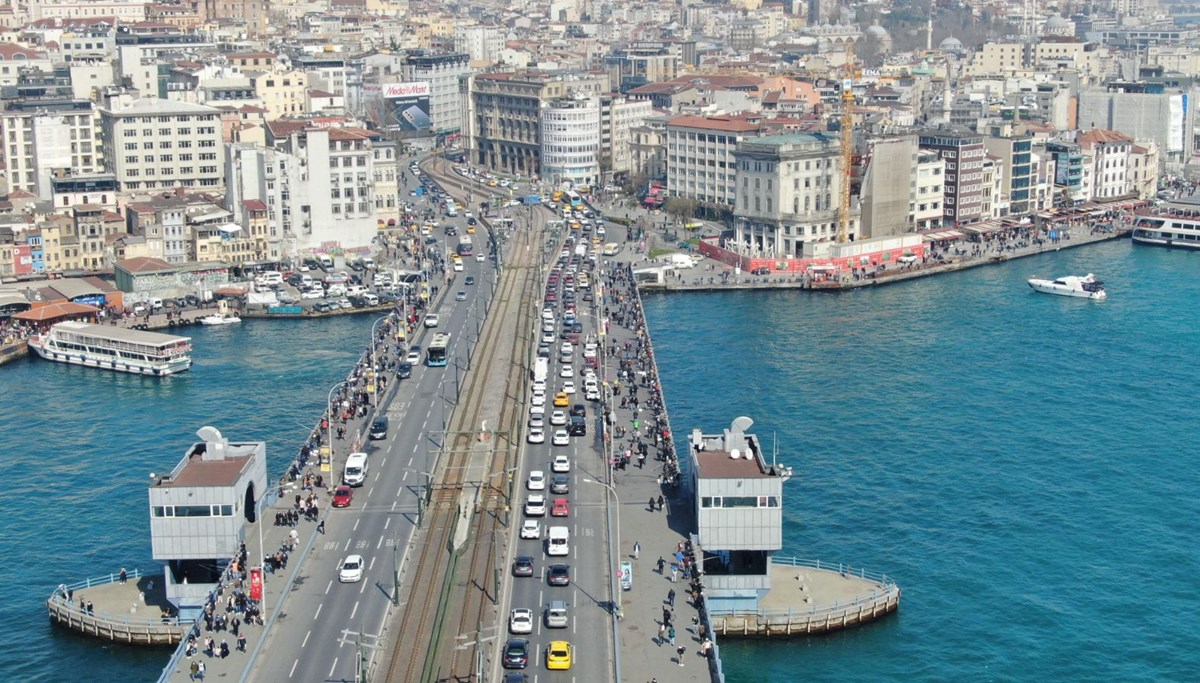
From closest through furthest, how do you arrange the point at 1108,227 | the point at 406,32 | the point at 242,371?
1. the point at 242,371
2. the point at 1108,227
3. the point at 406,32

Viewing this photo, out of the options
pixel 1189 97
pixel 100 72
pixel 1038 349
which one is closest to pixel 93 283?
pixel 100 72

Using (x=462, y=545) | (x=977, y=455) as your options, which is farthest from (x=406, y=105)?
(x=462, y=545)

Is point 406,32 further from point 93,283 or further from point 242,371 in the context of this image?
point 242,371

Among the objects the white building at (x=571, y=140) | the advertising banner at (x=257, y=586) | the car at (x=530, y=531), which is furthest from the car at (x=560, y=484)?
the white building at (x=571, y=140)

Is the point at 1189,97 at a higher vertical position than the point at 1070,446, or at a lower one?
higher

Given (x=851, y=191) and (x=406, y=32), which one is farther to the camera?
Answer: (x=406, y=32)

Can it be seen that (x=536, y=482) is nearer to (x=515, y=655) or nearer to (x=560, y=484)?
(x=560, y=484)
